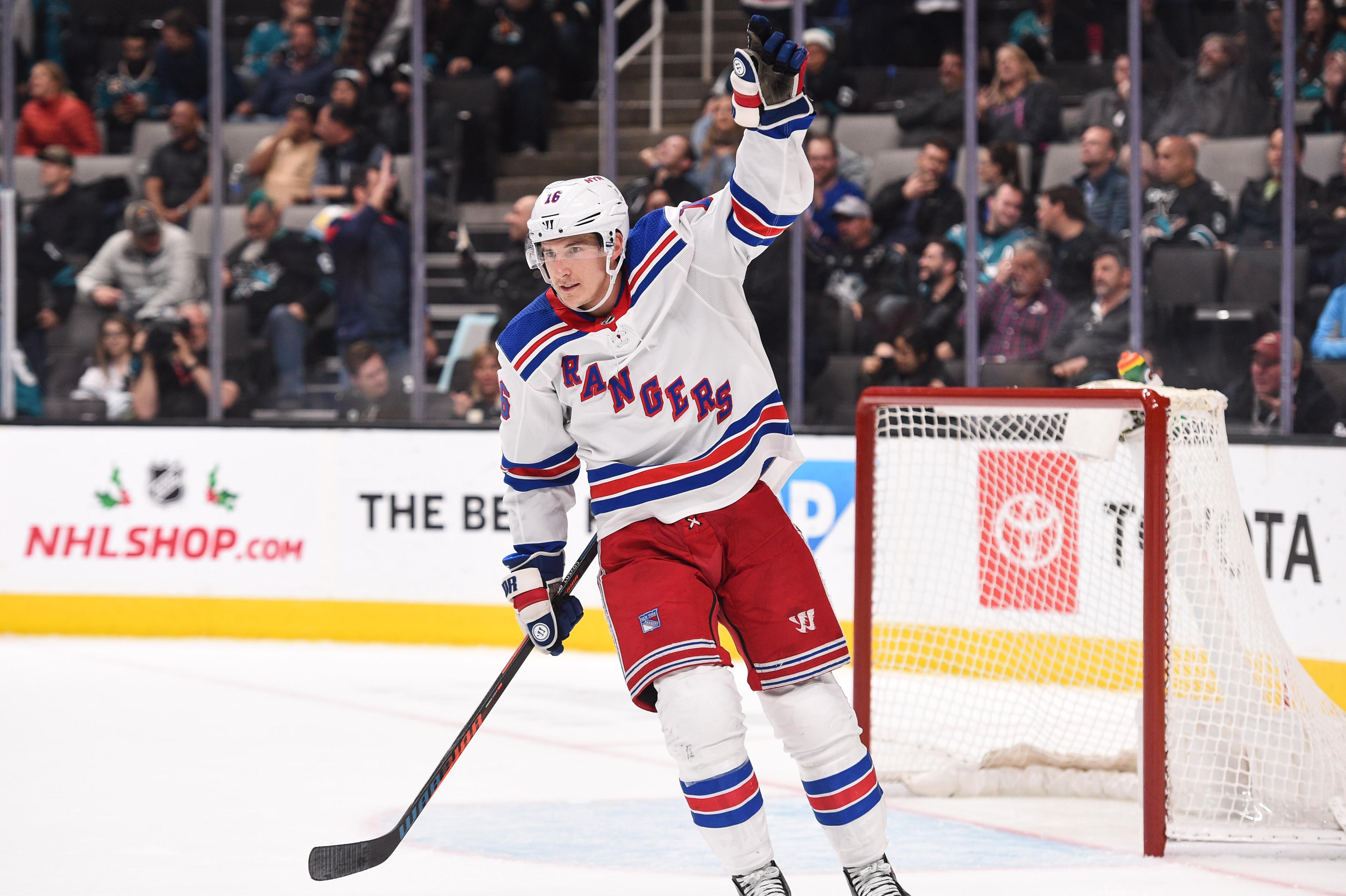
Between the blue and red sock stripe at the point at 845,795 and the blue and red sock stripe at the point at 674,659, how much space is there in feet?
0.79

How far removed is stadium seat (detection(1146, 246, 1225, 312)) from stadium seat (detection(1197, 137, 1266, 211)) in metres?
0.19

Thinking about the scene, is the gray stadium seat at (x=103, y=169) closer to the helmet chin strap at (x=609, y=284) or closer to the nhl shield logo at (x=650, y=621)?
the helmet chin strap at (x=609, y=284)

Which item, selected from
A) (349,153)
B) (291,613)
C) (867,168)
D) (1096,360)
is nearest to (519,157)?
(349,153)

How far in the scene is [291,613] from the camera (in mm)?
6035

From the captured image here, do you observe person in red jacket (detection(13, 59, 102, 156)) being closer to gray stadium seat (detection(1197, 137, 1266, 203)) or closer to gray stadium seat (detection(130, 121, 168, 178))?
gray stadium seat (detection(130, 121, 168, 178))

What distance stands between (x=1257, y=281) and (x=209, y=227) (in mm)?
3632

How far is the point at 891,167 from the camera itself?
584 centimetres

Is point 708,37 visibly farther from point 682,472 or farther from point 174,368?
point 682,472

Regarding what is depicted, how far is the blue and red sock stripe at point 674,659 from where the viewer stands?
2496 mm

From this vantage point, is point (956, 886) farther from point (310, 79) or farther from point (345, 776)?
point (310, 79)

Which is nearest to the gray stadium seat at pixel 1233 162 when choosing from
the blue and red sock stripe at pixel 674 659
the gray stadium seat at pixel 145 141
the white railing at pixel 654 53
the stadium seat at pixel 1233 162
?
the stadium seat at pixel 1233 162

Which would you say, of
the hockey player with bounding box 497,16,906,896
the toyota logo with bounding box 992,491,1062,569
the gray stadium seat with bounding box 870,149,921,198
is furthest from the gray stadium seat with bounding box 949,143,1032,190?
the hockey player with bounding box 497,16,906,896

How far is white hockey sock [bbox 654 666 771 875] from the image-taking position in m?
2.47

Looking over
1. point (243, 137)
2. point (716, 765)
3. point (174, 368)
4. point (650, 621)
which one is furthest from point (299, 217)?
point (716, 765)
